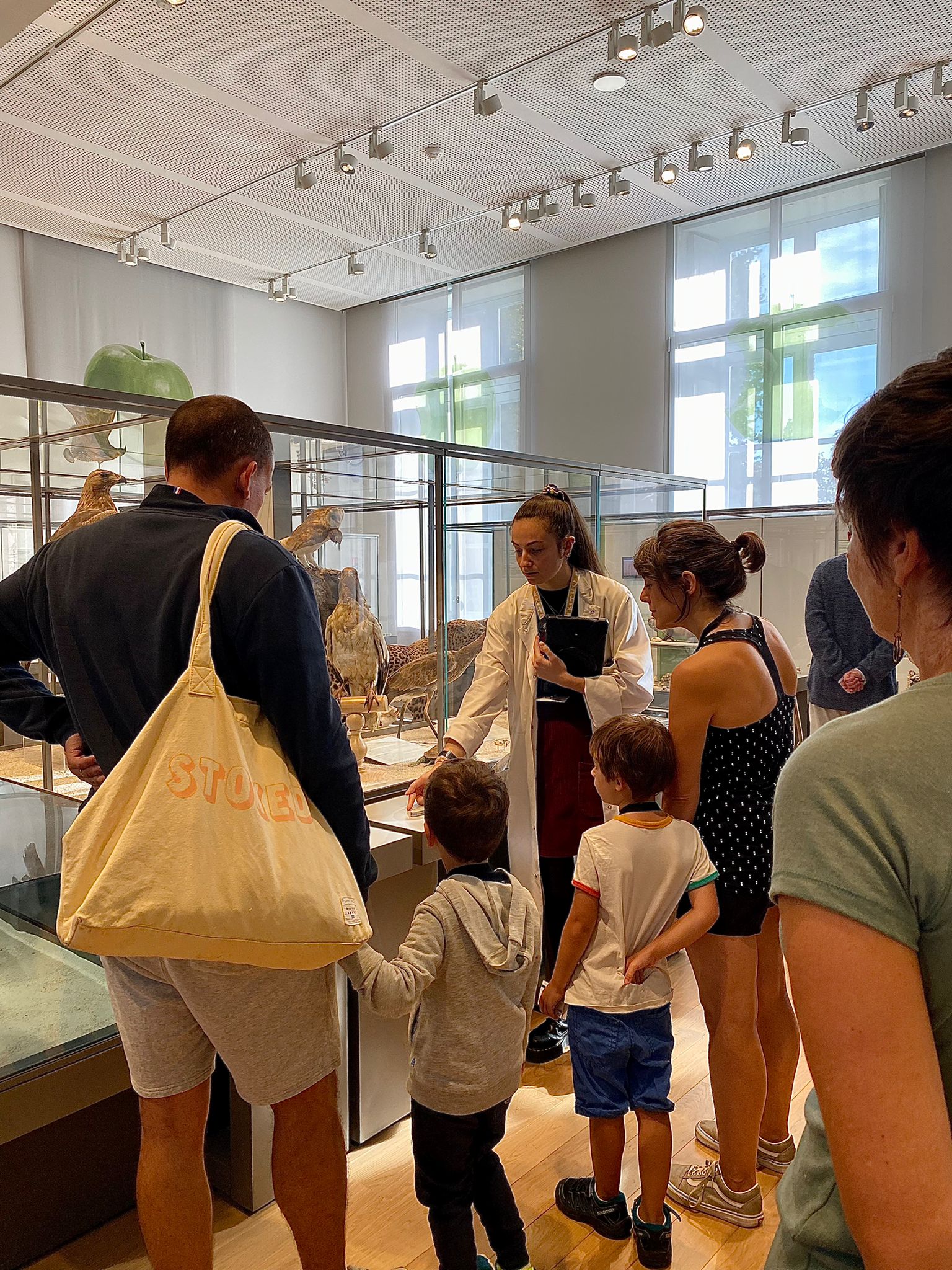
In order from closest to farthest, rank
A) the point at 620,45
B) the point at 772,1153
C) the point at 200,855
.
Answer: the point at 200,855, the point at 772,1153, the point at 620,45

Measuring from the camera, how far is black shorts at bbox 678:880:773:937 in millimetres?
1918

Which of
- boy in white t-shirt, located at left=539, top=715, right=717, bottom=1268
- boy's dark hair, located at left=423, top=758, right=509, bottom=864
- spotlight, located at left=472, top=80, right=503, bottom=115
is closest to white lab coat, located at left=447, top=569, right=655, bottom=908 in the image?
boy in white t-shirt, located at left=539, top=715, right=717, bottom=1268

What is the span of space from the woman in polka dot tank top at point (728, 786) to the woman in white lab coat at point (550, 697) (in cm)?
53

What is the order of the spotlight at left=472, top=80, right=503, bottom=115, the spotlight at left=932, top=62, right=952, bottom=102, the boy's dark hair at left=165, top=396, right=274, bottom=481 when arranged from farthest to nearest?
the spotlight at left=472, top=80, right=503, bottom=115
the spotlight at left=932, top=62, right=952, bottom=102
the boy's dark hair at left=165, top=396, right=274, bottom=481

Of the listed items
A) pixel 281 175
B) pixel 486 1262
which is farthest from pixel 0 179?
pixel 486 1262

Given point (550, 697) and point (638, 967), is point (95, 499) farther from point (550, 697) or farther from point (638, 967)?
point (638, 967)

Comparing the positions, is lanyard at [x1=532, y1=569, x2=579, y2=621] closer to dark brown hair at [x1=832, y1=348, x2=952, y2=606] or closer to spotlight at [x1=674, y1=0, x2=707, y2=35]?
dark brown hair at [x1=832, y1=348, x2=952, y2=606]

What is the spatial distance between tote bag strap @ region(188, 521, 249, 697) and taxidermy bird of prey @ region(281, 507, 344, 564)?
39.0 inches

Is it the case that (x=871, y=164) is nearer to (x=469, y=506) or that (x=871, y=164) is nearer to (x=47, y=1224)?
(x=469, y=506)

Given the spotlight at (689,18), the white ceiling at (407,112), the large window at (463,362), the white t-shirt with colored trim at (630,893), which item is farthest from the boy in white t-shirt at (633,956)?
the large window at (463,362)

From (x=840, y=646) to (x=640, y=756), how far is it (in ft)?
7.84

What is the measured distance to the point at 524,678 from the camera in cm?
260

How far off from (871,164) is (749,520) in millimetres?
2113

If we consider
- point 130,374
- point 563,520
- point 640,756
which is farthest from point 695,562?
point 130,374
